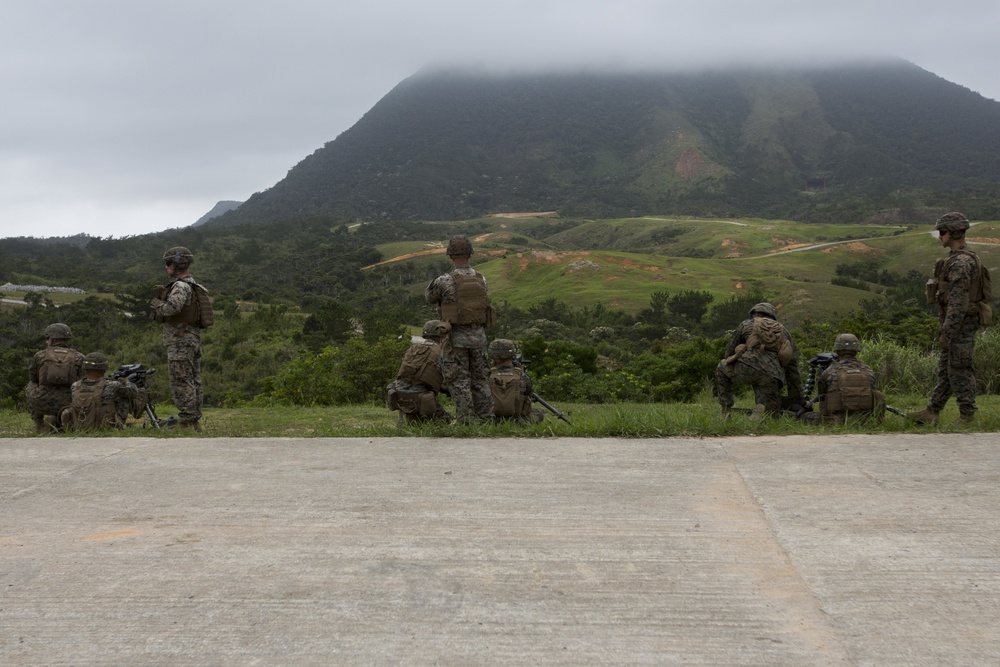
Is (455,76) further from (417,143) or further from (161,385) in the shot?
(161,385)

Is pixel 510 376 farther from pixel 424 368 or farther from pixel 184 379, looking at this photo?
pixel 184 379

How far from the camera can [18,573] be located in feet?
10.9

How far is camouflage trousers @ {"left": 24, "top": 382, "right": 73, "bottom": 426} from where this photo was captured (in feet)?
26.3

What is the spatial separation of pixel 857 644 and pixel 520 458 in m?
2.74

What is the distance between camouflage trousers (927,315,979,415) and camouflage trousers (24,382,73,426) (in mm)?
8198

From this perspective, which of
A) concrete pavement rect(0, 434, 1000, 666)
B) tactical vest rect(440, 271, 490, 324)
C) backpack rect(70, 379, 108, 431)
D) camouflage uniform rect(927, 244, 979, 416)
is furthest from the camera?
backpack rect(70, 379, 108, 431)

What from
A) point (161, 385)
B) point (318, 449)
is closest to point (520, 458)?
point (318, 449)

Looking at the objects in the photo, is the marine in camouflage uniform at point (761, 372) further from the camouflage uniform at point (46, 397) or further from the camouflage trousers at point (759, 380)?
the camouflage uniform at point (46, 397)

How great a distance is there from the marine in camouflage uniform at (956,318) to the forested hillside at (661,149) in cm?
9829

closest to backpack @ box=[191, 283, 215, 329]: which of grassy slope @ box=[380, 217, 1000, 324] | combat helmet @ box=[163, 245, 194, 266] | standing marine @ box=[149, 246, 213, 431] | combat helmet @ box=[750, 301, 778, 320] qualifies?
standing marine @ box=[149, 246, 213, 431]

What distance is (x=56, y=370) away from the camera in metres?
8.00

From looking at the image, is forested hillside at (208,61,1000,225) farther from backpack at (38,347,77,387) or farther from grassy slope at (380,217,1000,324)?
backpack at (38,347,77,387)

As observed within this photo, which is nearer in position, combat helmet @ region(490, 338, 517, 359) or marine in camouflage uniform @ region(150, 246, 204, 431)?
marine in camouflage uniform @ region(150, 246, 204, 431)

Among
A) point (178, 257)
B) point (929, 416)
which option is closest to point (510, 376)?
point (178, 257)
